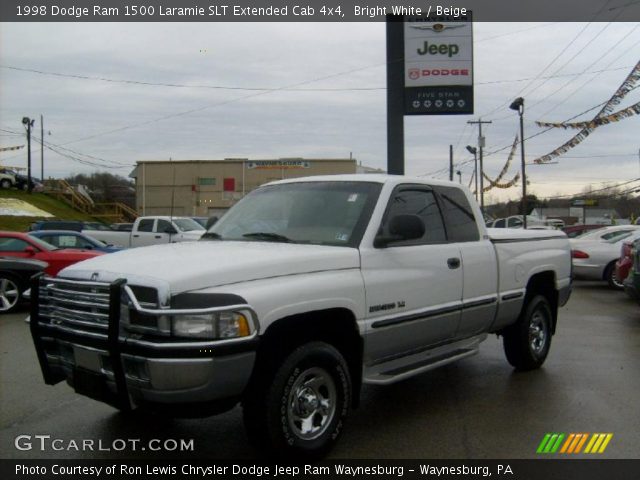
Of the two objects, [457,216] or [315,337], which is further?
[457,216]

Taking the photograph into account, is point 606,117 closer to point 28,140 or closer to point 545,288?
point 545,288

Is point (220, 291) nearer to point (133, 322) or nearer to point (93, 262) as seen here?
point (133, 322)

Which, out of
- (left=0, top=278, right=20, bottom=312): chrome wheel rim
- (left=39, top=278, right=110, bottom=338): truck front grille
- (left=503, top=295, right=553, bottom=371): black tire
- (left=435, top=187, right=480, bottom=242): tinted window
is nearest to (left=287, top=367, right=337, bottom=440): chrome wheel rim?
(left=39, top=278, right=110, bottom=338): truck front grille

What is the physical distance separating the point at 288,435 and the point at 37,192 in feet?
186

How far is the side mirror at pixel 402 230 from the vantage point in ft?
15.4

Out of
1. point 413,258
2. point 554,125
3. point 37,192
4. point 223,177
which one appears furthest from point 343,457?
point 37,192

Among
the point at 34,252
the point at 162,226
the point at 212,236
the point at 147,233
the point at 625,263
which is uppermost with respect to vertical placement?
the point at 162,226

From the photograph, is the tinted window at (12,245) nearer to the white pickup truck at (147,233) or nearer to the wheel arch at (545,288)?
the wheel arch at (545,288)

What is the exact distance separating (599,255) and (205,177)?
43387mm

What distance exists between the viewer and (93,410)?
534 cm

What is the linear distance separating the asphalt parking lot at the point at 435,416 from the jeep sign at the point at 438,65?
12170mm

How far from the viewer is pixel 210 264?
3.95 meters

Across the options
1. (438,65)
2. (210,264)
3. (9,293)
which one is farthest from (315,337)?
(438,65)

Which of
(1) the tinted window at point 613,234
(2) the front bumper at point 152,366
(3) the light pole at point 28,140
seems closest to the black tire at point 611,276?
(1) the tinted window at point 613,234
